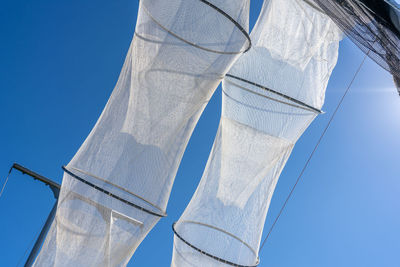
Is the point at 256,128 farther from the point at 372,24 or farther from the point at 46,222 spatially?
the point at 46,222

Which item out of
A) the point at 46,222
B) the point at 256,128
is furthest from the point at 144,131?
the point at 46,222

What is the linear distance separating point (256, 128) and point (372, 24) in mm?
3401

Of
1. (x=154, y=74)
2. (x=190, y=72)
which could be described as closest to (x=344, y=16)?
(x=190, y=72)

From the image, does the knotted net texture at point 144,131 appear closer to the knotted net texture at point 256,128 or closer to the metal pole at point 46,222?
the knotted net texture at point 256,128

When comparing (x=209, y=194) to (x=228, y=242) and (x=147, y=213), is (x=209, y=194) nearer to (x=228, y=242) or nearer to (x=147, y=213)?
(x=228, y=242)

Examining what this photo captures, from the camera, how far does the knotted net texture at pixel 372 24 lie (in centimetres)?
1058

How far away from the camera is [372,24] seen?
35.2 ft

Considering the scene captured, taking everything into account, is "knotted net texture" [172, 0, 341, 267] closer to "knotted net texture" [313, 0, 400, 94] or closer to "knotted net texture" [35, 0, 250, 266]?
"knotted net texture" [35, 0, 250, 266]

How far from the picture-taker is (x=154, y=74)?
1059 centimetres

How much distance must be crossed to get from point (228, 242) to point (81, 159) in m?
3.61

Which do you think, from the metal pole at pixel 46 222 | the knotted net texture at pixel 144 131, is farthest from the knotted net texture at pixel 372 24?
the metal pole at pixel 46 222

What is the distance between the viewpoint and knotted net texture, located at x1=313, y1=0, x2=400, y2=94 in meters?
10.6

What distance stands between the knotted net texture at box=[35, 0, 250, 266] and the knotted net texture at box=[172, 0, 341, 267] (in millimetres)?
1605

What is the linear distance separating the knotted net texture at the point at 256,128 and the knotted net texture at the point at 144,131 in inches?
63.2
